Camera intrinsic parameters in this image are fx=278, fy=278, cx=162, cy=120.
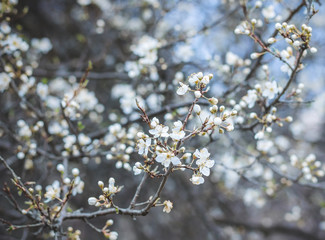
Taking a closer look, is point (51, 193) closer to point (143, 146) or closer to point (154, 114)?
point (143, 146)

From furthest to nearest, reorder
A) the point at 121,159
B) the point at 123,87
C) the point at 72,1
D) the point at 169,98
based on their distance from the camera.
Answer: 1. the point at 72,1
2. the point at 123,87
3. the point at 169,98
4. the point at 121,159

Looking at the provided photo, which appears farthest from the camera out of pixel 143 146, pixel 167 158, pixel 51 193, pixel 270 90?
pixel 270 90

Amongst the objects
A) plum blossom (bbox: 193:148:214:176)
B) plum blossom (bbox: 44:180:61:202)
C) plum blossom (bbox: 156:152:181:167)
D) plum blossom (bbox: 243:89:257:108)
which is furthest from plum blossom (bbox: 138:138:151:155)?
plum blossom (bbox: 243:89:257:108)

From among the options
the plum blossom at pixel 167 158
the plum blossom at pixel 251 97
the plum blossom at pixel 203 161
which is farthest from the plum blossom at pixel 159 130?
the plum blossom at pixel 251 97

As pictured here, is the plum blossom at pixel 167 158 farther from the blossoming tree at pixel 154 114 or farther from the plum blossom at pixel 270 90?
the plum blossom at pixel 270 90

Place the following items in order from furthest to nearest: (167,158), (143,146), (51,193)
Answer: (51,193)
(143,146)
(167,158)

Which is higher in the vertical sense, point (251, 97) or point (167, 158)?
point (251, 97)

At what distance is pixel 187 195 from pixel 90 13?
3605 millimetres

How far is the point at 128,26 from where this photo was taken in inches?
227

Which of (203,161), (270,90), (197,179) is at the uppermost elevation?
(270,90)

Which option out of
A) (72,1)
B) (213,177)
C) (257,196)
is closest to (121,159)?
(257,196)

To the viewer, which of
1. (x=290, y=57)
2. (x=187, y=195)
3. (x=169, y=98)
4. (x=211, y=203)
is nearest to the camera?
(x=290, y=57)

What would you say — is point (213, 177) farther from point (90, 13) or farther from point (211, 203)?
point (90, 13)

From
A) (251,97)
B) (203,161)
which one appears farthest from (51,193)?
(251,97)
